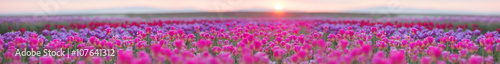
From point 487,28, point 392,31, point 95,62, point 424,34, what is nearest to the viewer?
point 95,62

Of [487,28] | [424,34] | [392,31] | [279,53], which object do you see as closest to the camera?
[279,53]

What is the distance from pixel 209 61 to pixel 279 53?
1524mm

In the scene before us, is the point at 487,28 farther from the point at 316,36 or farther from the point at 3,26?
the point at 3,26

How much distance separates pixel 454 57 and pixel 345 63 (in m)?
2.17

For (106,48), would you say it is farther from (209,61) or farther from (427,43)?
(427,43)

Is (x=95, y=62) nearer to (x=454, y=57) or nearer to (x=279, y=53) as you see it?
(x=279, y=53)

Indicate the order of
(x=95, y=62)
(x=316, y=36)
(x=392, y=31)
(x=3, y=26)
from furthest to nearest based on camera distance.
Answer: (x=3, y=26) < (x=392, y=31) < (x=316, y=36) < (x=95, y=62)

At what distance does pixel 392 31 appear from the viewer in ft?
30.9

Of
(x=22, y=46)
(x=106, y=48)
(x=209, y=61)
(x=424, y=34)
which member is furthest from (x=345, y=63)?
(x=424, y=34)

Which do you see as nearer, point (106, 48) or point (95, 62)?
point (95, 62)

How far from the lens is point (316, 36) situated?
24.8 ft

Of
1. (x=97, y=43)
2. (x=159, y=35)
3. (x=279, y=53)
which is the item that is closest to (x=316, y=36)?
(x=159, y=35)

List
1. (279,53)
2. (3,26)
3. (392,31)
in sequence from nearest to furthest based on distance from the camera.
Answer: (279,53) → (392,31) → (3,26)

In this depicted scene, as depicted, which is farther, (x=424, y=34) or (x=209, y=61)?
(x=424, y=34)
